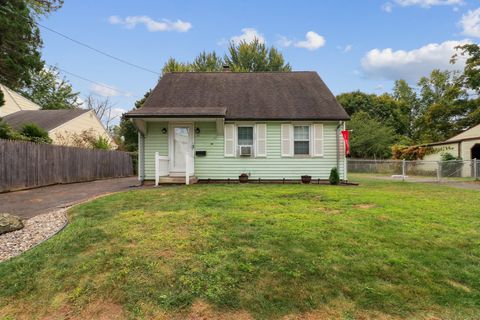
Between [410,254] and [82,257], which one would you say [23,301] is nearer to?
[82,257]

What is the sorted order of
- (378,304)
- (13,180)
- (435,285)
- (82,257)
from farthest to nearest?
(13,180)
(82,257)
(435,285)
(378,304)

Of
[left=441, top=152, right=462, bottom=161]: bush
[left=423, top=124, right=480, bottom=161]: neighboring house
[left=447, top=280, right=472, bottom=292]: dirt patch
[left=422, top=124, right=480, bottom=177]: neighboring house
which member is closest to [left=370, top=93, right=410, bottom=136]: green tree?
[left=422, top=124, right=480, bottom=177]: neighboring house

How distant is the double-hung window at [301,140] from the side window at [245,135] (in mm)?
1793

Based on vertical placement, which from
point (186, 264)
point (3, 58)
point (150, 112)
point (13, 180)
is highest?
point (3, 58)

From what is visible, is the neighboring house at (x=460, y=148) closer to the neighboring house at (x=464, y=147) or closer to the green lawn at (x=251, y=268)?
the neighboring house at (x=464, y=147)

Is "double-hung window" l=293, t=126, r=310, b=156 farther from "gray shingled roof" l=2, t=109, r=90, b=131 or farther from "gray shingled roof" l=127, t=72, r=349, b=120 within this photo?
"gray shingled roof" l=2, t=109, r=90, b=131

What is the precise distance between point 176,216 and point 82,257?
1846 mm

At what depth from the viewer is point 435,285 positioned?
132 inches

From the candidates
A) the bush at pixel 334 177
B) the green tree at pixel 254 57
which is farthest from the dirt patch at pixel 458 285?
the green tree at pixel 254 57

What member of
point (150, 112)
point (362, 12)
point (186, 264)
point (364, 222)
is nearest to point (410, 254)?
point (364, 222)

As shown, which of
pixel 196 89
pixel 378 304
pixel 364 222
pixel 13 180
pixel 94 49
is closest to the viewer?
pixel 378 304

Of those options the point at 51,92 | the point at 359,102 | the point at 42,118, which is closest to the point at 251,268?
the point at 42,118

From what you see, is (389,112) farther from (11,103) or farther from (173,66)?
(11,103)

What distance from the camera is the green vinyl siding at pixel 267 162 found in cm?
1215
